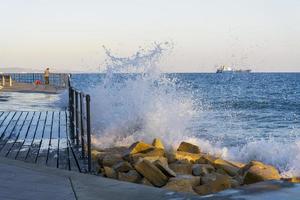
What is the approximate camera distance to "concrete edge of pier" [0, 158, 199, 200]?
5121mm

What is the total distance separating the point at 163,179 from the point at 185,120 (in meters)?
9.74

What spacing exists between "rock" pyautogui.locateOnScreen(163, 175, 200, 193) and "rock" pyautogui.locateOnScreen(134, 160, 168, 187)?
215mm

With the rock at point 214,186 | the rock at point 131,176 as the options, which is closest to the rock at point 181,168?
the rock at point 131,176

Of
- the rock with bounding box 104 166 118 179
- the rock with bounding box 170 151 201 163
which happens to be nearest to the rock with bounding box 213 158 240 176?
the rock with bounding box 170 151 201 163

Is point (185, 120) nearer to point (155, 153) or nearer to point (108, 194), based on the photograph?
point (155, 153)

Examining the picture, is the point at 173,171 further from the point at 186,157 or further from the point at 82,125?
the point at 186,157

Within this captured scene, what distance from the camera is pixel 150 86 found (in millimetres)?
17656

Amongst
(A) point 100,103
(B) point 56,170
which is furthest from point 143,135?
(B) point 56,170

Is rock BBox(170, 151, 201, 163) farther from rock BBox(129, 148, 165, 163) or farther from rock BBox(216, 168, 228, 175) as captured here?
rock BBox(216, 168, 228, 175)

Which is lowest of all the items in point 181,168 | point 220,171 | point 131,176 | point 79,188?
point 220,171

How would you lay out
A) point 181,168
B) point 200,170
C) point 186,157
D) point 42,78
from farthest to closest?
point 42,78
point 186,157
point 181,168
point 200,170

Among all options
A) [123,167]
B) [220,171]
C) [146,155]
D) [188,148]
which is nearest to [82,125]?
[123,167]

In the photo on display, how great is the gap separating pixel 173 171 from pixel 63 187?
2922 millimetres

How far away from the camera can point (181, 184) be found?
6.99 m
